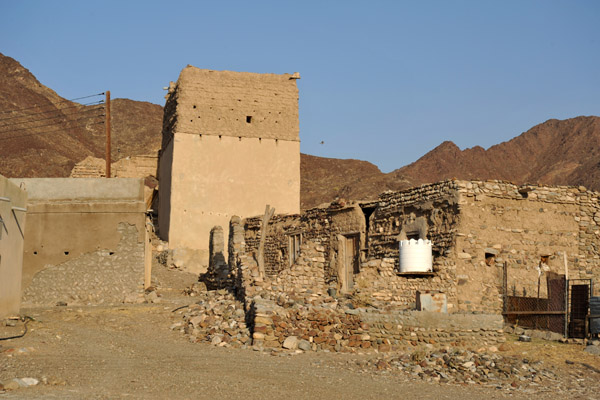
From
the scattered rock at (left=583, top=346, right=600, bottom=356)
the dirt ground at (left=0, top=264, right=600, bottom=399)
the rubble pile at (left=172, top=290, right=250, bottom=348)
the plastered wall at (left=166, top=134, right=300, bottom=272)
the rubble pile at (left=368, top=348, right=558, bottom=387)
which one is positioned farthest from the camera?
the plastered wall at (left=166, top=134, right=300, bottom=272)

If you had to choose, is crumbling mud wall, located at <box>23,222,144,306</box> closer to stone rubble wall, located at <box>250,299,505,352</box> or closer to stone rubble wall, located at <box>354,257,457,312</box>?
stone rubble wall, located at <box>250,299,505,352</box>

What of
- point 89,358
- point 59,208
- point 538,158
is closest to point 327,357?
point 89,358

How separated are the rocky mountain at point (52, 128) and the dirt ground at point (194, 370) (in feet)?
154

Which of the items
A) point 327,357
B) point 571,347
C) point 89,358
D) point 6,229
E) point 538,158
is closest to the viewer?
point 89,358

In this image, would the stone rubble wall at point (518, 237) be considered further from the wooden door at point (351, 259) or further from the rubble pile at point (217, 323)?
the rubble pile at point (217, 323)

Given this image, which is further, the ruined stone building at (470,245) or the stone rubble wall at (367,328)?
the ruined stone building at (470,245)

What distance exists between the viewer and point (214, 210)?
2672 cm

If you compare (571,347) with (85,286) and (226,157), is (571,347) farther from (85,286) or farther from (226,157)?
(226,157)

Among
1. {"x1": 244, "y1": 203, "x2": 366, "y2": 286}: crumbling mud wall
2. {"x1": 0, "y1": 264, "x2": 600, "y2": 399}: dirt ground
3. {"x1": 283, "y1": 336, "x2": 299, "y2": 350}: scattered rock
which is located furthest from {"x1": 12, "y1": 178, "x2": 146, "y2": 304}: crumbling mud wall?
{"x1": 283, "y1": 336, "x2": 299, "y2": 350}: scattered rock

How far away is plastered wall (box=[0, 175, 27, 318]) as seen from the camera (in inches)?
583

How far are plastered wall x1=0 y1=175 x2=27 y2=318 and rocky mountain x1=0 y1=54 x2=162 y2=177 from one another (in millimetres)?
42894

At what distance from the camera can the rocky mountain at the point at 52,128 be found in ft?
200

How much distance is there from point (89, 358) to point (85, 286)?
21.1 ft

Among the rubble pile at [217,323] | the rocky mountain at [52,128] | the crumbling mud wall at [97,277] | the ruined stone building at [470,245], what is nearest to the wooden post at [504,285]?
the ruined stone building at [470,245]
